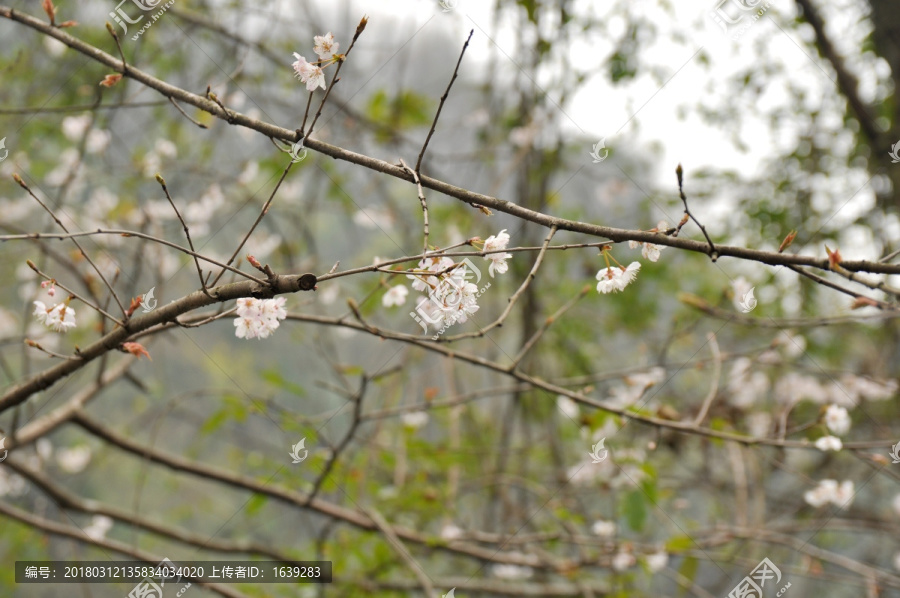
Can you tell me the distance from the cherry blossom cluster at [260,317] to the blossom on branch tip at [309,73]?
1.05 feet

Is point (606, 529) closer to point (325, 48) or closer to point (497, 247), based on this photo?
point (497, 247)

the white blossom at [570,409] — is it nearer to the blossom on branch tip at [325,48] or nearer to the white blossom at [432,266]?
the white blossom at [432,266]

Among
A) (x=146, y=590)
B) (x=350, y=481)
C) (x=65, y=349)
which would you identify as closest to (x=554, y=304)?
(x=350, y=481)

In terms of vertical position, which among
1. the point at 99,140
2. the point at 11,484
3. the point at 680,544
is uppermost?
the point at 99,140

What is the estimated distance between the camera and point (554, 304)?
293 centimetres

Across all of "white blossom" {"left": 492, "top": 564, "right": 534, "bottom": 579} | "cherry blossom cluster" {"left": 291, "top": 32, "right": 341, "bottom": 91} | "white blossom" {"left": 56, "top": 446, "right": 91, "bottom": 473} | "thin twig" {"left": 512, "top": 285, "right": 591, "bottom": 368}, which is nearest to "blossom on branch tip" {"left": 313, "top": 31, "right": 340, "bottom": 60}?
"cherry blossom cluster" {"left": 291, "top": 32, "right": 341, "bottom": 91}

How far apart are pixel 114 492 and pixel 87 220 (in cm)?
502

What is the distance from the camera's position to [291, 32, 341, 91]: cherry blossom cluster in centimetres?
82

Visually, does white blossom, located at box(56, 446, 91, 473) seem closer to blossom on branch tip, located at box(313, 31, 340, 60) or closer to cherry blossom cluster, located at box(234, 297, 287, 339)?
cherry blossom cluster, located at box(234, 297, 287, 339)

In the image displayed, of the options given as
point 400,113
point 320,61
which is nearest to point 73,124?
point 400,113

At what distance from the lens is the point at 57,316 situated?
3.03 ft

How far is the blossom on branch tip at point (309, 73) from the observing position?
83cm

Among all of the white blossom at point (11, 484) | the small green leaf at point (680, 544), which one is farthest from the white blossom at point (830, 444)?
the white blossom at point (11, 484)

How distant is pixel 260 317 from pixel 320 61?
387 millimetres
